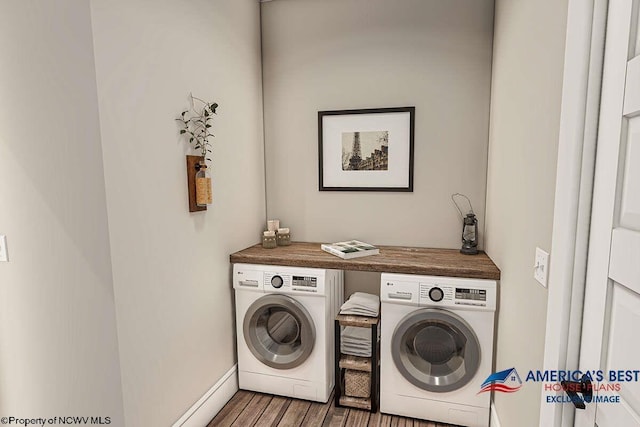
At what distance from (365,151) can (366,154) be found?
2 cm

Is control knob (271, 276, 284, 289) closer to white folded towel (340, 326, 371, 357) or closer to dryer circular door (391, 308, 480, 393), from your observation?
white folded towel (340, 326, 371, 357)

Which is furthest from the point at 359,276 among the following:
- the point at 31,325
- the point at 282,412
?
the point at 31,325

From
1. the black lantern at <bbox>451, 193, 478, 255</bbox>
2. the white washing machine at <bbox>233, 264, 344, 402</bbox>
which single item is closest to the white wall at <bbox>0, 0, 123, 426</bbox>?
the white washing machine at <bbox>233, 264, 344, 402</bbox>

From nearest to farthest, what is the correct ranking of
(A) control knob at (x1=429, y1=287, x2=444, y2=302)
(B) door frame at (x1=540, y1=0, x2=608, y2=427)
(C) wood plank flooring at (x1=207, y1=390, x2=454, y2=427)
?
1. (B) door frame at (x1=540, y1=0, x2=608, y2=427)
2. (A) control knob at (x1=429, y1=287, x2=444, y2=302)
3. (C) wood plank flooring at (x1=207, y1=390, x2=454, y2=427)

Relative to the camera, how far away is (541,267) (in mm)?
1296

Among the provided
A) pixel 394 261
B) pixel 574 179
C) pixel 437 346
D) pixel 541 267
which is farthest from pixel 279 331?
pixel 574 179

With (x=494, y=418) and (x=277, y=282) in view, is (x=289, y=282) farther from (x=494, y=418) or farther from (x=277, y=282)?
(x=494, y=418)

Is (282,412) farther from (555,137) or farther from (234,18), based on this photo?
(234,18)

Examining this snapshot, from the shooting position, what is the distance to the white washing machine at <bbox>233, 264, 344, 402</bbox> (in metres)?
2.32

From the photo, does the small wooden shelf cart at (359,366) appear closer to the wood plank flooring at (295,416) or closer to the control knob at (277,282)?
the wood plank flooring at (295,416)

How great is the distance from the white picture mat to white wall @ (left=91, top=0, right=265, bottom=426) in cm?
66

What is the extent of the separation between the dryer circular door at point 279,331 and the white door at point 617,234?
5.15ft

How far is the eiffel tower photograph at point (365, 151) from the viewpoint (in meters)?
2.71

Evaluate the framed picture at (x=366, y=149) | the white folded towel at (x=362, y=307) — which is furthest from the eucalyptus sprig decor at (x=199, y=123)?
the white folded towel at (x=362, y=307)
